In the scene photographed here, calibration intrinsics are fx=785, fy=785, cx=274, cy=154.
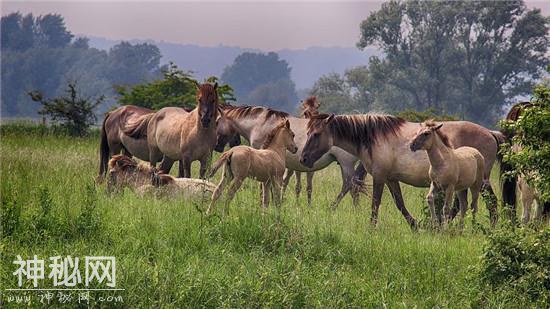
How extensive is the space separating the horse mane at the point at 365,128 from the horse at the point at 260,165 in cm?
88

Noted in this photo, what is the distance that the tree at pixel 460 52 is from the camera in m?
70.8

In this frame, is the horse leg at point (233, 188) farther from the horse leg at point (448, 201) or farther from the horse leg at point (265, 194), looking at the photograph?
the horse leg at point (448, 201)

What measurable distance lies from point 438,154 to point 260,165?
8.17 feet

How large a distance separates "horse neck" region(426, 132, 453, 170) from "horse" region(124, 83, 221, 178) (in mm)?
3643

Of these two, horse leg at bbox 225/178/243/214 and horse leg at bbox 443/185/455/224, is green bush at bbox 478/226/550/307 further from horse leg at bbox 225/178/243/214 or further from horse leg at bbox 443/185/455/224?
horse leg at bbox 225/178/243/214

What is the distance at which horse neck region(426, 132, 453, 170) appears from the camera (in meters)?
11.0

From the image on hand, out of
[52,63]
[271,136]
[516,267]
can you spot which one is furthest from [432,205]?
[52,63]

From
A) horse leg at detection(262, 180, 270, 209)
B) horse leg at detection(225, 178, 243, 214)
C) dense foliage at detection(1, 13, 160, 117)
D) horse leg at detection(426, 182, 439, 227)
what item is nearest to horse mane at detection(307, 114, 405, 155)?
horse leg at detection(426, 182, 439, 227)

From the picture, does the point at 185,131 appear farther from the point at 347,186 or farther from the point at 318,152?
the point at 347,186

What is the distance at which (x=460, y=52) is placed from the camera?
73.4m

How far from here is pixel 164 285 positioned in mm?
7387

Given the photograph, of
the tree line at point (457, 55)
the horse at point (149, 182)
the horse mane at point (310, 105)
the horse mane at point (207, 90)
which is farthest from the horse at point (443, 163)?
the tree line at point (457, 55)

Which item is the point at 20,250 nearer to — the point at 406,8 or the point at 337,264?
the point at 337,264

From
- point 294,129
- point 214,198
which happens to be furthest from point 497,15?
point 214,198
